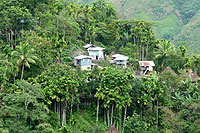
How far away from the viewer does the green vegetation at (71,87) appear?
30.8 meters

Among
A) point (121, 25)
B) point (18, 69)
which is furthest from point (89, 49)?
point (18, 69)

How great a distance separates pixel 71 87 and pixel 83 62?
11.2m

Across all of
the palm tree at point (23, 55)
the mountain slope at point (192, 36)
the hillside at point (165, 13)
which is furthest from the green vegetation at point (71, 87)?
the hillside at point (165, 13)

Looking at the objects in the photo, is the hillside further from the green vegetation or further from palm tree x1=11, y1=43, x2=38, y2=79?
palm tree x1=11, y1=43, x2=38, y2=79

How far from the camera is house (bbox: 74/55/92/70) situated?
45.1 m

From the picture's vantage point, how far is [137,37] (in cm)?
5409

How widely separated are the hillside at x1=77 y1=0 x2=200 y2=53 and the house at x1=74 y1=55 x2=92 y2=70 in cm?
6067

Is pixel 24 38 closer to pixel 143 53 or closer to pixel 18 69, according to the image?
pixel 18 69

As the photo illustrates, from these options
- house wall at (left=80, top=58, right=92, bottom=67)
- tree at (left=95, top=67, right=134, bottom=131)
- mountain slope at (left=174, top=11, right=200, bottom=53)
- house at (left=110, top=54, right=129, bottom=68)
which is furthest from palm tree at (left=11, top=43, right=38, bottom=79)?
mountain slope at (left=174, top=11, right=200, bottom=53)

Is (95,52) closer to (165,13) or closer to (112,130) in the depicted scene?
(112,130)

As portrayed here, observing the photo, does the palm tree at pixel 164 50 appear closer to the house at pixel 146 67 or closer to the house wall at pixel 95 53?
the house at pixel 146 67

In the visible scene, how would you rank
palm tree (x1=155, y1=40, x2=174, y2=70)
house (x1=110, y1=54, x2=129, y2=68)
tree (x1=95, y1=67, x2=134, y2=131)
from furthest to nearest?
palm tree (x1=155, y1=40, x2=174, y2=70), house (x1=110, y1=54, x2=129, y2=68), tree (x1=95, y1=67, x2=134, y2=131)

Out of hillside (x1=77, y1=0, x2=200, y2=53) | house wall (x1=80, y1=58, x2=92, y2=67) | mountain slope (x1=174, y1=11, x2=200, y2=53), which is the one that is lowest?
Result: house wall (x1=80, y1=58, x2=92, y2=67)

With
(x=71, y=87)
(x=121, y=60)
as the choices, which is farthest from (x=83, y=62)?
(x=71, y=87)
